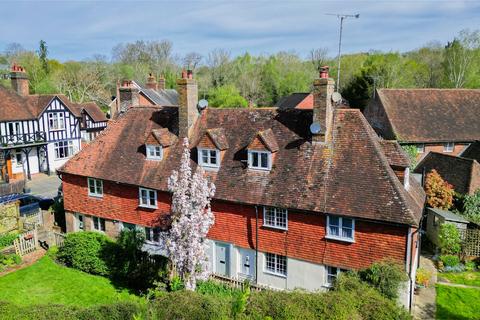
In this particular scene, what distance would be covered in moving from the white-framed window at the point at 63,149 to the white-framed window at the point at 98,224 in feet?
77.8

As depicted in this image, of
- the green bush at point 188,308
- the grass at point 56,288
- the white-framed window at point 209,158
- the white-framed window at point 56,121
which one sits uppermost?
the white-framed window at point 56,121

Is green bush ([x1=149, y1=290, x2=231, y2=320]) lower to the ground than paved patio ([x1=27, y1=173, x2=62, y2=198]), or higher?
higher

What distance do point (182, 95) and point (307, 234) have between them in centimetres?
1076

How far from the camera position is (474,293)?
1889 centimetres

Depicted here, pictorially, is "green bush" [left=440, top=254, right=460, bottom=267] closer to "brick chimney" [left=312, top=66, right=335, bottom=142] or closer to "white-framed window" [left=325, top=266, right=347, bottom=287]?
"white-framed window" [left=325, top=266, right=347, bottom=287]

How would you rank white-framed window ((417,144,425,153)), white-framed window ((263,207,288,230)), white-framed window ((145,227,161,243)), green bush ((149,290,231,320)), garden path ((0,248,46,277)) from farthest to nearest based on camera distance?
white-framed window ((417,144,425,153))
white-framed window ((145,227,161,243))
garden path ((0,248,46,277))
white-framed window ((263,207,288,230))
green bush ((149,290,231,320))

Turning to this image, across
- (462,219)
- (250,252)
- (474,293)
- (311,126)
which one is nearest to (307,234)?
(250,252)

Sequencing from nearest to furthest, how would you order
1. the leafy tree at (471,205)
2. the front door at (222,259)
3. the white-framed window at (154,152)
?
the front door at (222,259) < the white-framed window at (154,152) < the leafy tree at (471,205)

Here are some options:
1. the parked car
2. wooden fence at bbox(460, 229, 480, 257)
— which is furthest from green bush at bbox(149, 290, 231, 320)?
the parked car

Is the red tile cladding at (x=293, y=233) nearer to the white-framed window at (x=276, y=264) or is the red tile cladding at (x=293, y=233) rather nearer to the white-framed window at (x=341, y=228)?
the white-framed window at (x=341, y=228)

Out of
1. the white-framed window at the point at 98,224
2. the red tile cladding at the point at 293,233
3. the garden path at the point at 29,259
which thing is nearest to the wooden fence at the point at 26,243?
the garden path at the point at 29,259

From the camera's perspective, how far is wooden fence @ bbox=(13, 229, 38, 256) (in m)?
23.2

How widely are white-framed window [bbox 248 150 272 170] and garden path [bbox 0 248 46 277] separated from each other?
14.1 metres

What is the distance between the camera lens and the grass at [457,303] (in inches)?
674
